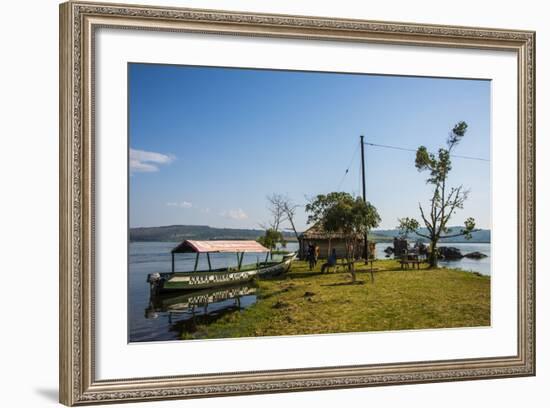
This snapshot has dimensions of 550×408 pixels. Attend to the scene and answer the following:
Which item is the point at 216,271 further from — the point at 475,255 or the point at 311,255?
the point at 475,255

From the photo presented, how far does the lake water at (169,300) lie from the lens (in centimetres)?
491

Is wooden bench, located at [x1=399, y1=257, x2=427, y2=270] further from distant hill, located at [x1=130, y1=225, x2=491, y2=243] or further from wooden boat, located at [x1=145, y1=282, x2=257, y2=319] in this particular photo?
wooden boat, located at [x1=145, y1=282, x2=257, y2=319]

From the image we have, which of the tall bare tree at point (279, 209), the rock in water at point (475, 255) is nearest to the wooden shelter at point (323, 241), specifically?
the tall bare tree at point (279, 209)

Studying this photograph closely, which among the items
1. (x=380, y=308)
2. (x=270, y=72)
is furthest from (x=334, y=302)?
(x=270, y=72)

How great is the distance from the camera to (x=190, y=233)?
513cm

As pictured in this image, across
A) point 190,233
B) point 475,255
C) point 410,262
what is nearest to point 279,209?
point 190,233

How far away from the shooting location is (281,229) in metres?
5.30

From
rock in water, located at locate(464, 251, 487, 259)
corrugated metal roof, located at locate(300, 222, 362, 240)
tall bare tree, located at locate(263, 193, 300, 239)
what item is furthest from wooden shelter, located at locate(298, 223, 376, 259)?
rock in water, located at locate(464, 251, 487, 259)

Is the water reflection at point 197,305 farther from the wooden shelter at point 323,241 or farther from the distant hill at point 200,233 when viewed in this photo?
the wooden shelter at point 323,241

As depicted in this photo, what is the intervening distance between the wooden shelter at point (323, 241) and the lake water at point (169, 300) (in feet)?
0.47

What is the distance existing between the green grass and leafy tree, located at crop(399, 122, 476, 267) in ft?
0.89

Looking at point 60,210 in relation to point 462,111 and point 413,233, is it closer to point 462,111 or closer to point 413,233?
point 413,233

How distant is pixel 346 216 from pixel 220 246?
97cm

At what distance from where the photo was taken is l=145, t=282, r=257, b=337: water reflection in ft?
16.3
